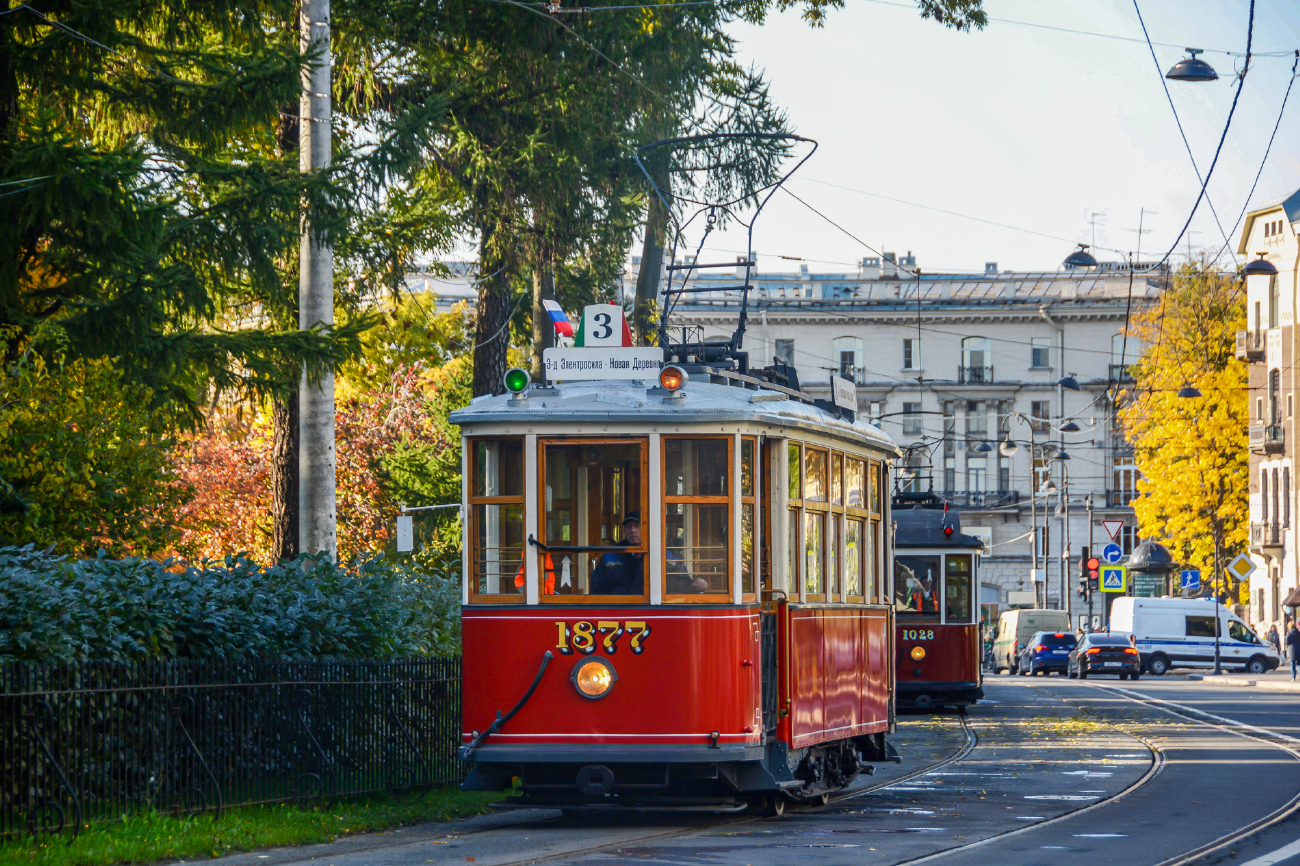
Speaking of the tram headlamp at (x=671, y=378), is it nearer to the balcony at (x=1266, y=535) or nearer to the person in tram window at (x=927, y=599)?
the person in tram window at (x=927, y=599)

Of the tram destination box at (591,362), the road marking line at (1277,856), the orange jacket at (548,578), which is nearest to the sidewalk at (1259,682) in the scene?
the road marking line at (1277,856)

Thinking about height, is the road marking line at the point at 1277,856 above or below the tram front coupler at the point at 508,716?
below

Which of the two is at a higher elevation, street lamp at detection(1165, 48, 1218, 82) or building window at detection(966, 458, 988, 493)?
street lamp at detection(1165, 48, 1218, 82)

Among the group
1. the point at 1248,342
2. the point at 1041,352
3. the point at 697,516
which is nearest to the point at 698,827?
the point at 697,516

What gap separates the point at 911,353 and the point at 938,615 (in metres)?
62.0

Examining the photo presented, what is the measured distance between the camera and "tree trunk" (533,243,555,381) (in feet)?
78.6

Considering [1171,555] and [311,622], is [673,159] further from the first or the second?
[1171,555]

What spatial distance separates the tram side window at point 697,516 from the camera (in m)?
12.6

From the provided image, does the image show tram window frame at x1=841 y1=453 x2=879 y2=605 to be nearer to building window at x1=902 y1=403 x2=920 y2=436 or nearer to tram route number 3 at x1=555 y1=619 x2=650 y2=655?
tram route number 3 at x1=555 y1=619 x2=650 y2=655

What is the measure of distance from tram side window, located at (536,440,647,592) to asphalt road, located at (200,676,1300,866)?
1.69 m

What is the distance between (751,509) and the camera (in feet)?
42.4

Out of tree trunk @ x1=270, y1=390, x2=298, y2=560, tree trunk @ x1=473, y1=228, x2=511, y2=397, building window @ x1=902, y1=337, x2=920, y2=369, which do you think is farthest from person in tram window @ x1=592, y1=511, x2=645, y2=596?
building window @ x1=902, y1=337, x2=920, y2=369

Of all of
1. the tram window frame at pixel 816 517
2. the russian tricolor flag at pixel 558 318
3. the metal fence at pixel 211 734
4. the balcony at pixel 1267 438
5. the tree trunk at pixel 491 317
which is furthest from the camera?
the balcony at pixel 1267 438

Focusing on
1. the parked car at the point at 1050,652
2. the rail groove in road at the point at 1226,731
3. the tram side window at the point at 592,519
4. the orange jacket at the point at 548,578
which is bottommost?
the parked car at the point at 1050,652
